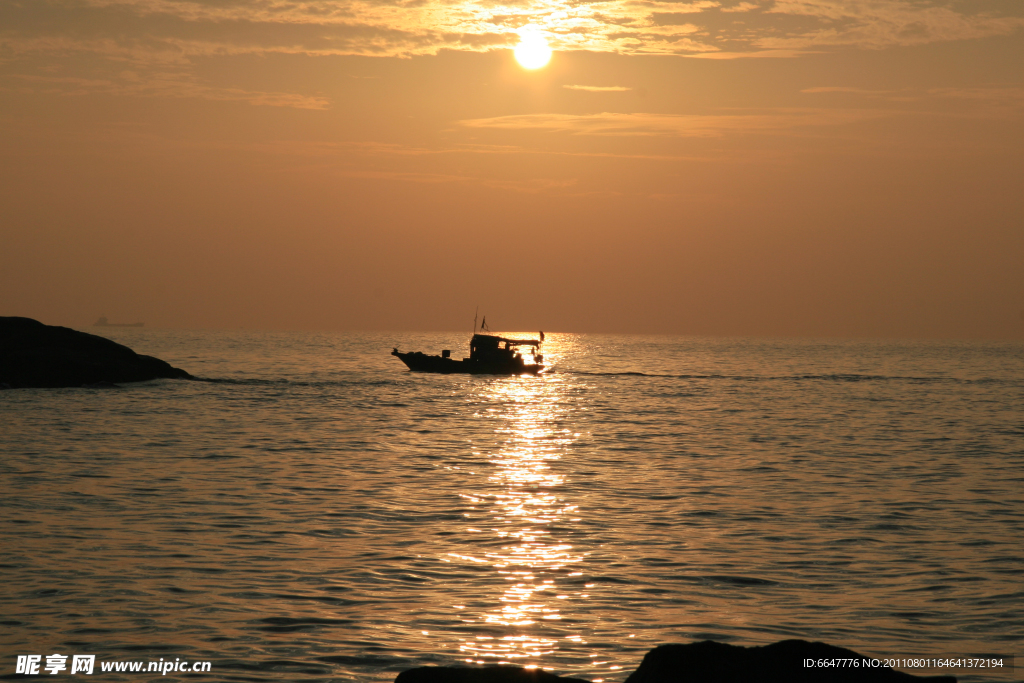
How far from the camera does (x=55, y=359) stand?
69.3m

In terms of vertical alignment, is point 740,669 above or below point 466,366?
below

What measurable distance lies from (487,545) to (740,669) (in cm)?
1034

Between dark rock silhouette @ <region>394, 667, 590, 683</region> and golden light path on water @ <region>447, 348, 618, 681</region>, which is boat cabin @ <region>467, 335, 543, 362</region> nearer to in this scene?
golden light path on water @ <region>447, 348, 618, 681</region>

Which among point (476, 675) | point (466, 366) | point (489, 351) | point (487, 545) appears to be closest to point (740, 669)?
point (476, 675)

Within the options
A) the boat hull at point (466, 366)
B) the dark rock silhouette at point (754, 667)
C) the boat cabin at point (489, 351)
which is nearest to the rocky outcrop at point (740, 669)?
the dark rock silhouette at point (754, 667)

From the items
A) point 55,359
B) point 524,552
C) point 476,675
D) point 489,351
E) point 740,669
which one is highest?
point 489,351

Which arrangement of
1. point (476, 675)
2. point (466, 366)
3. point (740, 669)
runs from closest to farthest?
point (740, 669) < point (476, 675) < point (466, 366)

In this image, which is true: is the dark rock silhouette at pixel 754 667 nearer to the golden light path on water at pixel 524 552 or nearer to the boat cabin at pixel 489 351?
the golden light path on water at pixel 524 552

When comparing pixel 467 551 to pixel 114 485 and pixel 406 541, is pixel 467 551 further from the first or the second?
pixel 114 485

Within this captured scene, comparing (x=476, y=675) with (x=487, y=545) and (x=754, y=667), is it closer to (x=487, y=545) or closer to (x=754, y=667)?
(x=754, y=667)

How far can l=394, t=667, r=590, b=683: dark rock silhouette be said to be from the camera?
9.01 m

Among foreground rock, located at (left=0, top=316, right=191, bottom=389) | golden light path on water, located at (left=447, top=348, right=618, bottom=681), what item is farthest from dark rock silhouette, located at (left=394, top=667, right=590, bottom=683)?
foreground rock, located at (left=0, top=316, right=191, bottom=389)

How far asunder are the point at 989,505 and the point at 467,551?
1528 centimetres

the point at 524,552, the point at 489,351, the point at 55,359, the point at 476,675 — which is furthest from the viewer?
the point at 489,351
